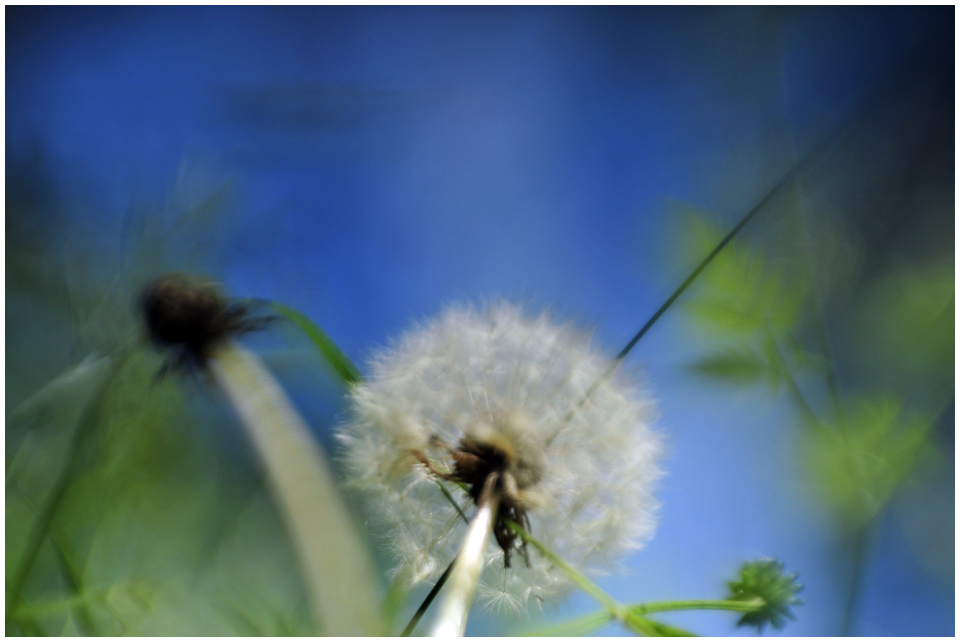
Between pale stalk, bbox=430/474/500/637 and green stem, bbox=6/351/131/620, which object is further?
green stem, bbox=6/351/131/620

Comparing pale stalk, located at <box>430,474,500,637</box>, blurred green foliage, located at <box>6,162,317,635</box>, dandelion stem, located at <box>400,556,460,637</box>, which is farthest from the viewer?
blurred green foliage, located at <box>6,162,317,635</box>

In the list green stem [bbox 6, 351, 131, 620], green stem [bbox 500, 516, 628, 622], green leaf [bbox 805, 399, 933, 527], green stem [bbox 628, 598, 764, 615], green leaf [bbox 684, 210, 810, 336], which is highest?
green leaf [bbox 684, 210, 810, 336]

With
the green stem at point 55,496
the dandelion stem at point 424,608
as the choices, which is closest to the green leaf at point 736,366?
the dandelion stem at point 424,608

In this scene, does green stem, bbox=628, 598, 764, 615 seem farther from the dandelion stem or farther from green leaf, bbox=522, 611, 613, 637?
the dandelion stem

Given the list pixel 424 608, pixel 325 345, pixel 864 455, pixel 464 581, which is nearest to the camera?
pixel 464 581

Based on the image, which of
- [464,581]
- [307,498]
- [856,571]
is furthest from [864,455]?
[307,498]

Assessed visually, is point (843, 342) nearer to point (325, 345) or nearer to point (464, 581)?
point (464, 581)

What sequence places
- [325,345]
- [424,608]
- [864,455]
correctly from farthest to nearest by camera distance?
[325,345], [864,455], [424,608]

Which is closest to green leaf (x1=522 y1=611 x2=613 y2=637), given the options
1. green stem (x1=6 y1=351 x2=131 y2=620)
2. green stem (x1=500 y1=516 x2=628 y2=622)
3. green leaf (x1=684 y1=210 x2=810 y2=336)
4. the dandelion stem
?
green stem (x1=500 y1=516 x2=628 y2=622)

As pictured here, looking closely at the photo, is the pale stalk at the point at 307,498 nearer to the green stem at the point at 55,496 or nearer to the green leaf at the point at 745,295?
the green stem at the point at 55,496
